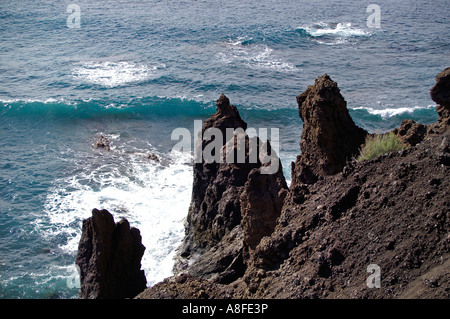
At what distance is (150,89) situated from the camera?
1564 inches

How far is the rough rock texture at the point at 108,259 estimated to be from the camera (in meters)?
12.1

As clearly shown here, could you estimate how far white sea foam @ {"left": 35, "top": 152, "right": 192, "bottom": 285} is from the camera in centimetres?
2064

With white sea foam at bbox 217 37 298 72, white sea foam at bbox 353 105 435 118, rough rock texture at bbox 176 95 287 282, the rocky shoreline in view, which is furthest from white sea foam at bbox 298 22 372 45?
the rocky shoreline

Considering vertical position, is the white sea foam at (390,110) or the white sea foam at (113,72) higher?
the white sea foam at (113,72)

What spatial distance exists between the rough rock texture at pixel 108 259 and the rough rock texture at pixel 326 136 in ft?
15.3

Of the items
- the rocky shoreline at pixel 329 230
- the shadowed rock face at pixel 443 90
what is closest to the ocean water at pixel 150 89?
the rocky shoreline at pixel 329 230

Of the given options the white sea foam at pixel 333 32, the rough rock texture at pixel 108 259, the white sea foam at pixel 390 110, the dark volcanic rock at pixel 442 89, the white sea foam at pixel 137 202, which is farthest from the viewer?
the white sea foam at pixel 333 32

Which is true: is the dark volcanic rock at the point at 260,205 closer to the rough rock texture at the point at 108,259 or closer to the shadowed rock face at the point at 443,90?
the rough rock texture at the point at 108,259

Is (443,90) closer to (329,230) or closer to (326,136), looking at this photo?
(326,136)

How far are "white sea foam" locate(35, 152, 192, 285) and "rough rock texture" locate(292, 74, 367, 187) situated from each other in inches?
319

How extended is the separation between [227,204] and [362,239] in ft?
23.8

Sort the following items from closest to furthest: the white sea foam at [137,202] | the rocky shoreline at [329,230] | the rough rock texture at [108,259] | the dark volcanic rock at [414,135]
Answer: the rocky shoreline at [329,230] < the rough rock texture at [108,259] < the dark volcanic rock at [414,135] < the white sea foam at [137,202]

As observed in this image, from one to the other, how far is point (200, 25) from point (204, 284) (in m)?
47.9
